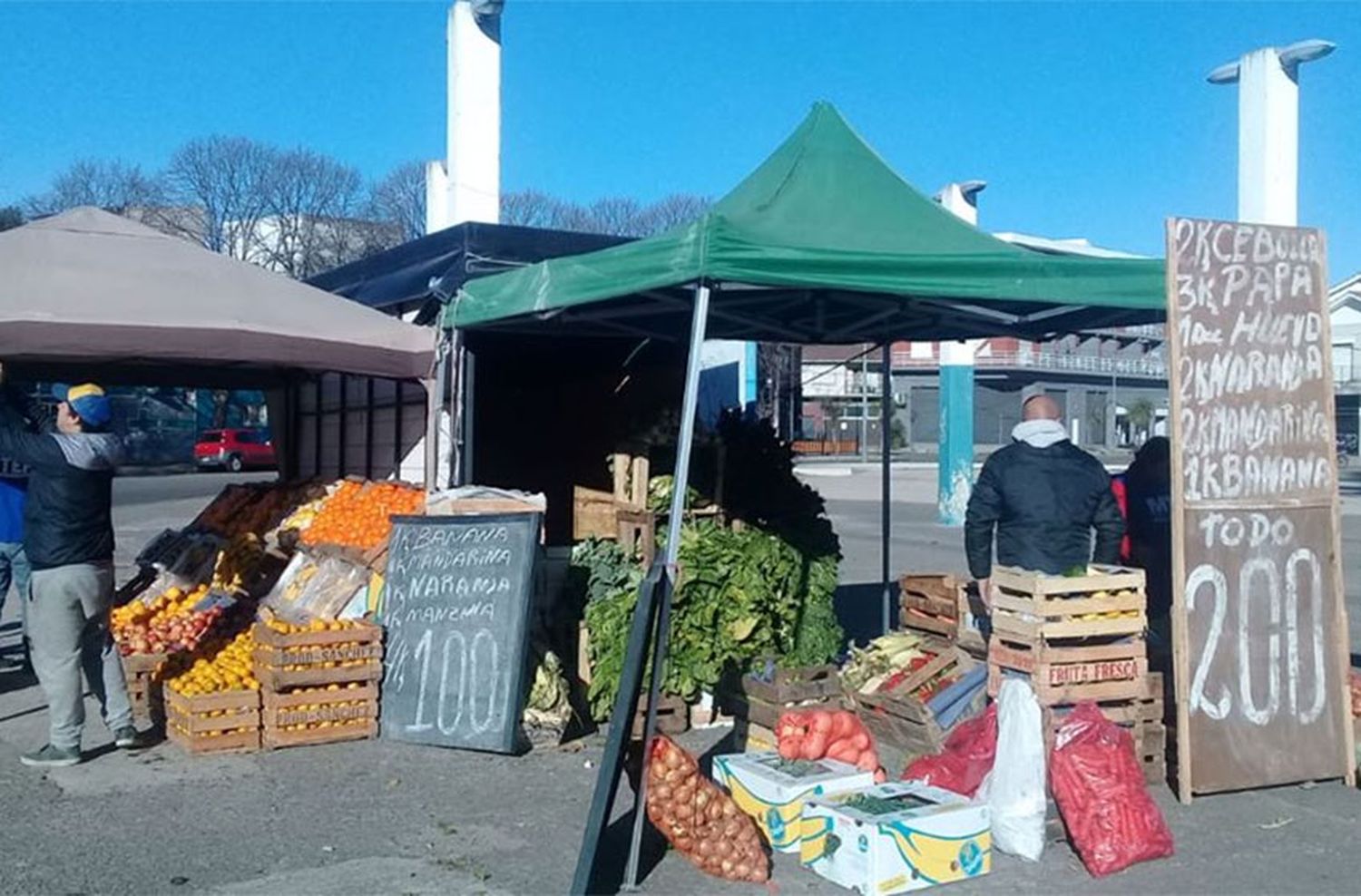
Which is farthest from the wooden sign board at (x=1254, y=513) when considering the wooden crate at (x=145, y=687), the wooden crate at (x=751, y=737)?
the wooden crate at (x=145, y=687)

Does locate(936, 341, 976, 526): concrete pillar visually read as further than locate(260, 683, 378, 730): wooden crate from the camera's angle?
Yes

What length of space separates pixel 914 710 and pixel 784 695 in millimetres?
691

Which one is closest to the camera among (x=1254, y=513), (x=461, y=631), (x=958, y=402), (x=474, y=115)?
(x=1254, y=513)

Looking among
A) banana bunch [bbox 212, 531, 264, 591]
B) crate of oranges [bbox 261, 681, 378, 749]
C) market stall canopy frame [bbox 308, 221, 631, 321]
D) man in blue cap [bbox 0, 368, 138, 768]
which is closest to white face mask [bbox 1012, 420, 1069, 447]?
crate of oranges [bbox 261, 681, 378, 749]

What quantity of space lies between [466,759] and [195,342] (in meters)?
2.94

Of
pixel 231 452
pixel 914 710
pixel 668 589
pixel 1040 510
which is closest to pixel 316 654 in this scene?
pixel 668 589

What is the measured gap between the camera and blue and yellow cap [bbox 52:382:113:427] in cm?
678

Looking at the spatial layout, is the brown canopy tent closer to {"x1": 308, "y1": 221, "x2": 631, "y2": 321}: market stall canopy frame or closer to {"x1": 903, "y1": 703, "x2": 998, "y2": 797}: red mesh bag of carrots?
{"x1": 308, "y1": 221, "x2": 631, "y2": 321}: market stall canopy frame

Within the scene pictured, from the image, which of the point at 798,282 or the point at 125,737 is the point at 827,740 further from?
the point at 125,737

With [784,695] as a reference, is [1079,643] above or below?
above

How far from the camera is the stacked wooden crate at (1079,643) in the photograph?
244 inches

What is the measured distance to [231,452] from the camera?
4212cm

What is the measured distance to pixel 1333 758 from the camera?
21.8 feet

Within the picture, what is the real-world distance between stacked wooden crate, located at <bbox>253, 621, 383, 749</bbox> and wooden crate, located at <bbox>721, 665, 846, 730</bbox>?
6.61 ft
